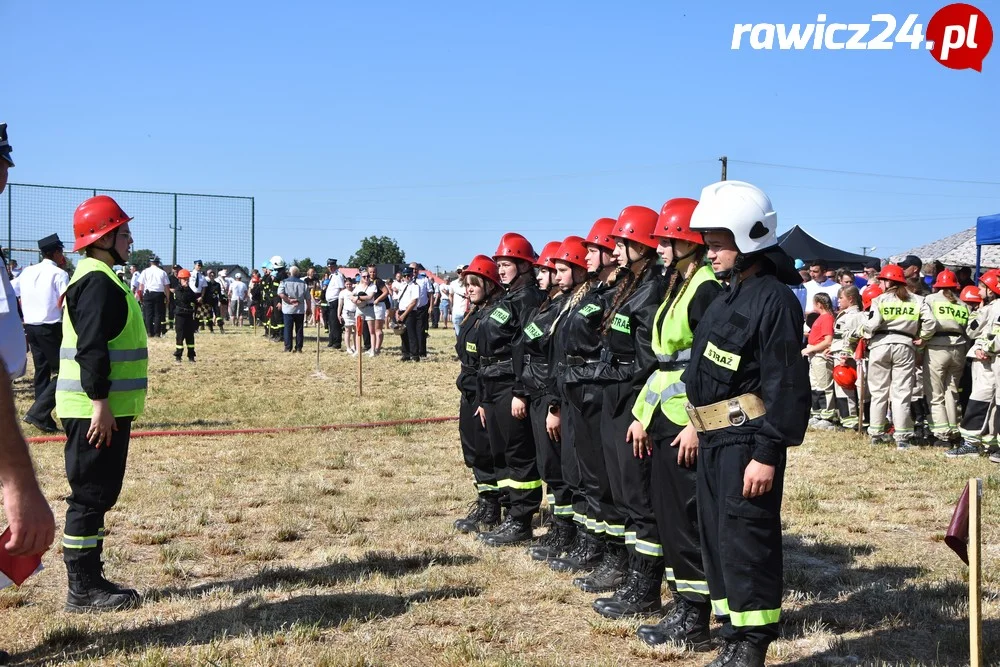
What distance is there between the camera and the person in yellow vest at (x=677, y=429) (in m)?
4.79

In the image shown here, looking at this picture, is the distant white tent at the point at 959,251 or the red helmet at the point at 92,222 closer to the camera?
the red helmet at the point at 92,222

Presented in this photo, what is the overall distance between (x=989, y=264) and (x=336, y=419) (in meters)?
14.9

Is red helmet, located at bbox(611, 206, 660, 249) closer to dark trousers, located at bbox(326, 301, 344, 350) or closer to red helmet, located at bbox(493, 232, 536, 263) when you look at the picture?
red helmet, located at bbox(493, 232, 536, 263)

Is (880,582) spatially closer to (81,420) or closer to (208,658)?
(208,658)

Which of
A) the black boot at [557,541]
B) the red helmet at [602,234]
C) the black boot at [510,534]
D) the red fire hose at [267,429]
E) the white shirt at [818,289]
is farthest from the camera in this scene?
the white shirt at [818,289]

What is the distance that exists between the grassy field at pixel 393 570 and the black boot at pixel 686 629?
94 millimetres

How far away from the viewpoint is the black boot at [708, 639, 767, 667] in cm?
421

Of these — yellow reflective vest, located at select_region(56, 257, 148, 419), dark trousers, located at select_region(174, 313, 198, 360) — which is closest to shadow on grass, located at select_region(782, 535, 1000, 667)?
yellow reflective vest, located at select_region(56, 257, 148, 419)

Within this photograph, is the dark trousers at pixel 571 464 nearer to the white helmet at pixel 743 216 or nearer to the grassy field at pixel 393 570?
the grassy field at pixel 393 570

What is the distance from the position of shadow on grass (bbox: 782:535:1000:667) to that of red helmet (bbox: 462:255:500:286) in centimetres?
290

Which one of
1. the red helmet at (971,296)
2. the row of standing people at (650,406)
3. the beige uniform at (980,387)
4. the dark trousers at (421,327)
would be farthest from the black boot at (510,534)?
the dark trousers at (421,327)

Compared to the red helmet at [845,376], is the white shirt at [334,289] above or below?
above

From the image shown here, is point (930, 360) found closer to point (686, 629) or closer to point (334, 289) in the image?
point (686, 629)

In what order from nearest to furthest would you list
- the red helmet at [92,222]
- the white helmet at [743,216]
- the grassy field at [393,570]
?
the white helmet at [743,216], the grassy field at [393,570], the red helmet at [92,222]
